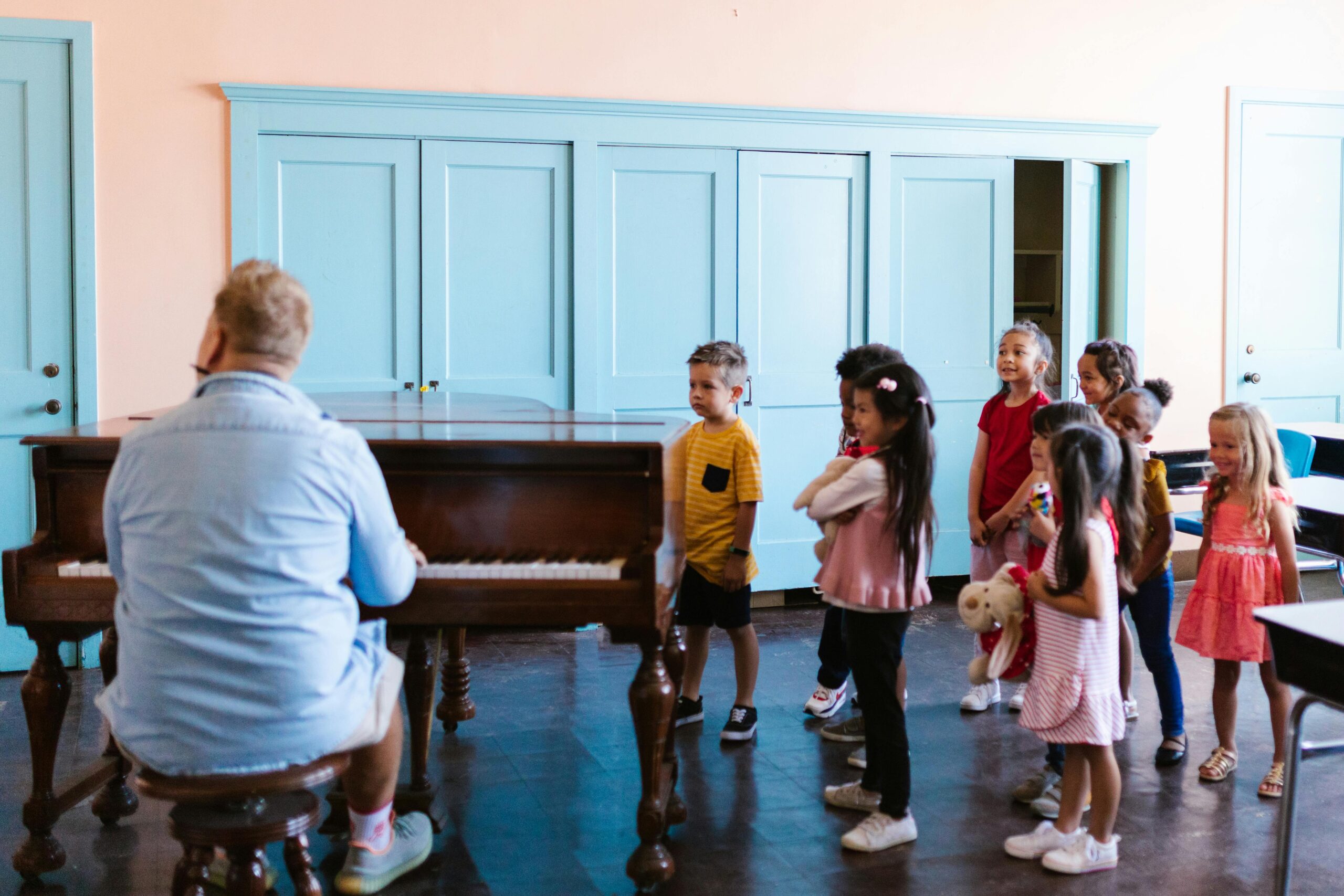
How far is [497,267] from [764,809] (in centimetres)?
271

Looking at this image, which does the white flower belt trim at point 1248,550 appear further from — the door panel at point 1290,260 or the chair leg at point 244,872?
the door panel at point 1290,260

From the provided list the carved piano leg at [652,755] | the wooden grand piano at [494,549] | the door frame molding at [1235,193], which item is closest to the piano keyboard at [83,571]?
the wooden grand piano at [494,549]

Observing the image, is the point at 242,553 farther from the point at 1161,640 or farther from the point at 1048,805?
the point at 1161,640

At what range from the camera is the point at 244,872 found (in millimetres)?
1934

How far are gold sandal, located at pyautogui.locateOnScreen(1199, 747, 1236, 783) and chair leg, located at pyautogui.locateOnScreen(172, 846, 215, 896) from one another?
252 cm

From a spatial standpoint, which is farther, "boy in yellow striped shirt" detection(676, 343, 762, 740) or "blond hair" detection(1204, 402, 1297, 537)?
"boy in yellow striped shirt" detection(676, 343, 762, 740)

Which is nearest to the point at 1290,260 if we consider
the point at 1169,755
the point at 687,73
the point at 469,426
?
the point at 687,73

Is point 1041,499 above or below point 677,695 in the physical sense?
above

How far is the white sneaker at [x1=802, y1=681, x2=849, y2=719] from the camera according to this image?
3.80 meters

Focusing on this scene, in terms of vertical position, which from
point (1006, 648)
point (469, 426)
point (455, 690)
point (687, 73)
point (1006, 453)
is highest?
point (687, 73)

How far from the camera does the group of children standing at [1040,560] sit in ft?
8.77


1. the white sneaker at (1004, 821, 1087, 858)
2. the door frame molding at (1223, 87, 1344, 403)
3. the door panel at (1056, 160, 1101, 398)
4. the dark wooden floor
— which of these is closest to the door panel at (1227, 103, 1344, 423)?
the door frame molding at (1223, 87, 1344, 403)

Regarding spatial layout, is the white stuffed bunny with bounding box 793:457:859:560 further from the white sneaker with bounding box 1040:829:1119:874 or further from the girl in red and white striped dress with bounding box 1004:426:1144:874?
the white sneaker with bounding box 1040:829:1119:874

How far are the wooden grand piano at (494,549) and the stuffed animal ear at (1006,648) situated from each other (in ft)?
2.49
